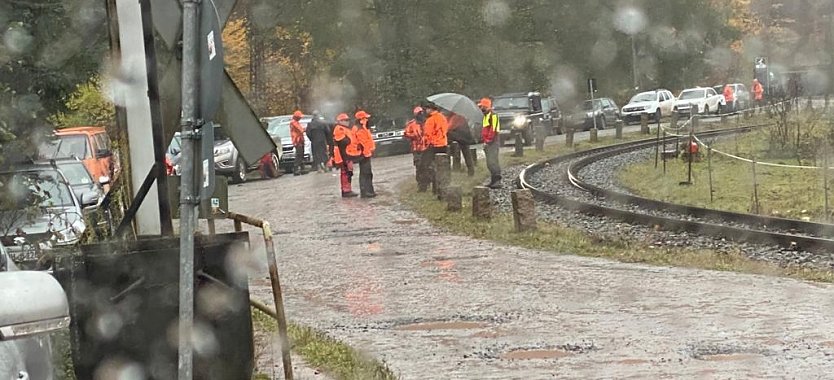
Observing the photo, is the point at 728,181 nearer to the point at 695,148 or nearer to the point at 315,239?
the point at 695,148

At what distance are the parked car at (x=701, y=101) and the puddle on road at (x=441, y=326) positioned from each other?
48.2 meters

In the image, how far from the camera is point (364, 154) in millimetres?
26844

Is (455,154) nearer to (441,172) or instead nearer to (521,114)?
(441,172)

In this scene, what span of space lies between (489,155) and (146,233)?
68.6ft

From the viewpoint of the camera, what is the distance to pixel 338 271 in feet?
53.4

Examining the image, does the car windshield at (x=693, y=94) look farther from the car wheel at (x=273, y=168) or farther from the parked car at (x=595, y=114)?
the car wheel at (x=273, y=168)

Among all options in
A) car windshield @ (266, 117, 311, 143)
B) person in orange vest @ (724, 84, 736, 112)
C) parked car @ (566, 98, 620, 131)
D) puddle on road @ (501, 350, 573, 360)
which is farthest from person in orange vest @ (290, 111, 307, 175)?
person in orange vest @ (724, 84, 736, 112)

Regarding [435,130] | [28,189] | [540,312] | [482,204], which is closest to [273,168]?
[435,130]

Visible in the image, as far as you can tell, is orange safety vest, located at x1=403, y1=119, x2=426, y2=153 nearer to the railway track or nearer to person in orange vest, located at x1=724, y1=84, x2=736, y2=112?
the railway track

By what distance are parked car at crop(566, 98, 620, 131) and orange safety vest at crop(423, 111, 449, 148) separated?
28253 millimetres

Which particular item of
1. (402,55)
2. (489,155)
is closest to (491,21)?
(402,55)

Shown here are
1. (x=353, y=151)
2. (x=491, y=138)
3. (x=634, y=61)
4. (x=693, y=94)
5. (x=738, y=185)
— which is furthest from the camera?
(x=634, y=61)

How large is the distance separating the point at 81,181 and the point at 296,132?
12175mm

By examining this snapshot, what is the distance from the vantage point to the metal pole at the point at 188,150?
16.6ft
